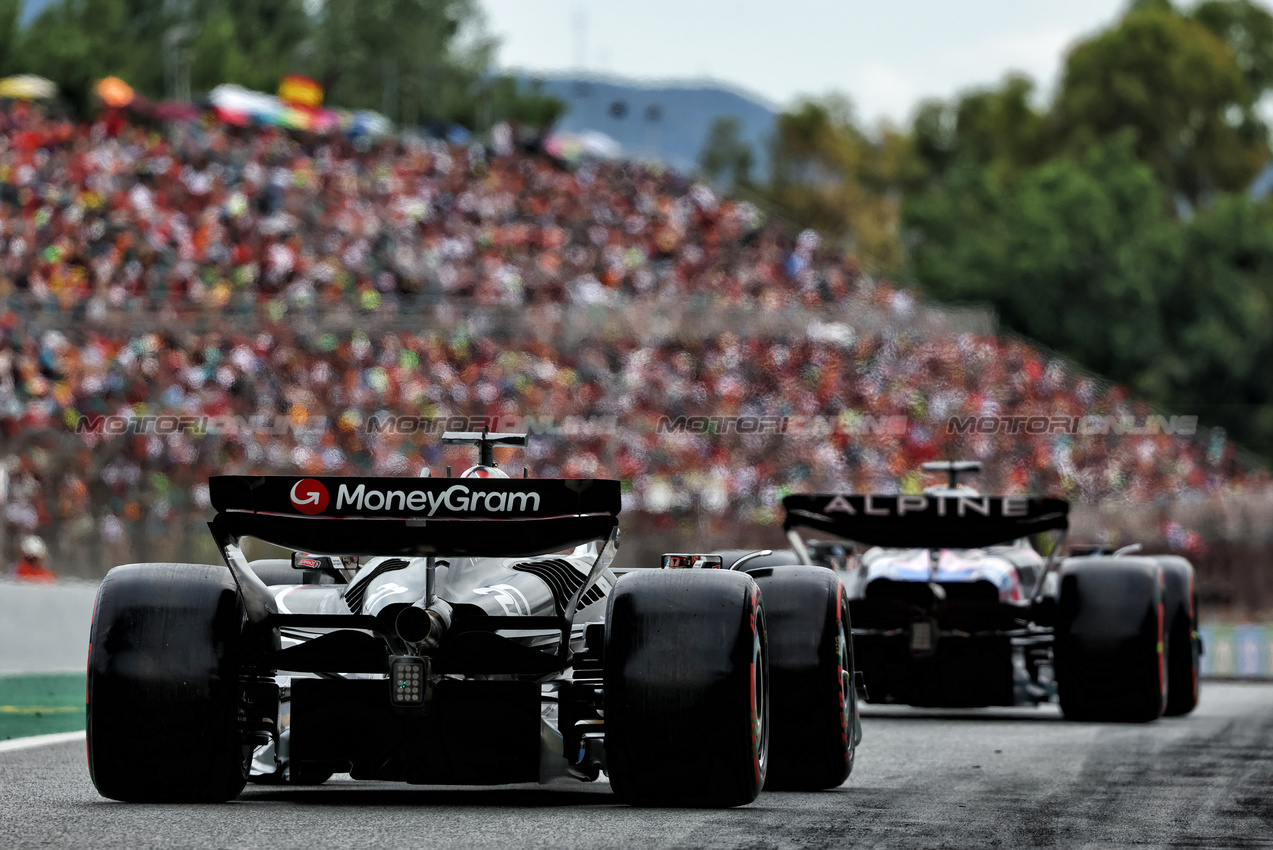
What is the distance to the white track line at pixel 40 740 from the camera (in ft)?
37.9

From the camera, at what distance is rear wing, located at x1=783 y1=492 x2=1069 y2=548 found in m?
13.9

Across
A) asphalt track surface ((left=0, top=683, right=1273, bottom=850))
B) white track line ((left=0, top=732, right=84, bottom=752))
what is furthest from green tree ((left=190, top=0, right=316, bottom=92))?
asphalt track surface ((left=0, top=683, right=1273, bottom=850))

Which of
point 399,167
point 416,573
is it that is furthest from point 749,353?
point 416,573

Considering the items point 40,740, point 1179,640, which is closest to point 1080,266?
point 1179,640

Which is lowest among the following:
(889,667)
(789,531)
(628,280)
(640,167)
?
(889,667)

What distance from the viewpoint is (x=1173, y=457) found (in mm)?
41312

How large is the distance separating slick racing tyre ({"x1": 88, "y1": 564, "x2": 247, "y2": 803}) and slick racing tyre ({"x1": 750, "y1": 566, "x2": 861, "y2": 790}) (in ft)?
7.84

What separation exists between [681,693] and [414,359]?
26.5m

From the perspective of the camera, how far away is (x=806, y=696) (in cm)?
926

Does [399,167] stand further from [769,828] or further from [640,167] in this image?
[769,828]

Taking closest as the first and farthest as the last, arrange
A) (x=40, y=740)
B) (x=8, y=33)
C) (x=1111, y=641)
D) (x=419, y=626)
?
1. (x=419, y=626)
2. (x=40, y=740)
3. (x=1111, y=641)
4. (x=8, y=33)

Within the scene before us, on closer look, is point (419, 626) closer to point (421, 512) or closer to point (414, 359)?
point (421, 512)

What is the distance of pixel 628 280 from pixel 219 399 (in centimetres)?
1350

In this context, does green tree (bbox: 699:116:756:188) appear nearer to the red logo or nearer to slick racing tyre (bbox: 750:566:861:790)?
slick racing tyre (bbox: 750:566:861:790)
